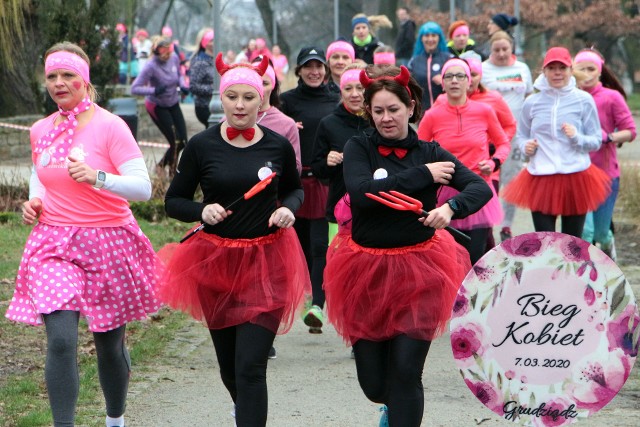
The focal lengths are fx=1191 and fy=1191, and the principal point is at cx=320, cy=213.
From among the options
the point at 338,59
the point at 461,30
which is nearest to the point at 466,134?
the point at 338,59

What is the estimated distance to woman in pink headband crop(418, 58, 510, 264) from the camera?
811cm

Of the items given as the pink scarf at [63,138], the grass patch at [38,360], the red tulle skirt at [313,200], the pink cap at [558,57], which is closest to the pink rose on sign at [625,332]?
the pink scarf at [63,138]

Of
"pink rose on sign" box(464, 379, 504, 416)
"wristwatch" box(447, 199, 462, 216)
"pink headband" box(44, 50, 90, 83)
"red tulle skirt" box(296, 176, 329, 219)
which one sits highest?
"pink headband" box(44, 50, 90, 83)

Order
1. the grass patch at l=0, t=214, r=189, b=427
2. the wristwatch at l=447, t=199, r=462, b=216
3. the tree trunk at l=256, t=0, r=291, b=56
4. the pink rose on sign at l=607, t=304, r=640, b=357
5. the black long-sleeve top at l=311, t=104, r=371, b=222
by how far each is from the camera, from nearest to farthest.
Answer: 1. the pink rose on sign at l=607, t=304, r=640, b=357
2. the wristwatch at l=447, t=199, r=462, b=216
3. the grass patch at l=0, t=214, r=189, b=427
4. the black long-sleeve top at l=311, t=104, r=371, b=222
5. the tree trunk at l=256, t=0, r=291, b=56

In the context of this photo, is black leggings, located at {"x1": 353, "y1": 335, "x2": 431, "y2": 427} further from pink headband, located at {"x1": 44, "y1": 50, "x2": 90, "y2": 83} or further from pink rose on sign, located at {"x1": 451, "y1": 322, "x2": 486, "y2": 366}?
pink headband, located at {"x1": 44, "y1": 50, "x2": 90, "y2": 83}

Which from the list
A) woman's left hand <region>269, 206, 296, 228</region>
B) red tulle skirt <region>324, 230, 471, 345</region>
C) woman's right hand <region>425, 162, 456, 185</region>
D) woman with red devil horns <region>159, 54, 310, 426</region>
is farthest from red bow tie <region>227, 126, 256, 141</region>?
woman's right hand <region>425, 162, 456, 185</region>

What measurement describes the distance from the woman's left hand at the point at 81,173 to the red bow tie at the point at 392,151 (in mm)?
1252

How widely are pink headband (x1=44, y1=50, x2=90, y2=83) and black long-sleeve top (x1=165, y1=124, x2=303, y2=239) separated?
2.01 feet

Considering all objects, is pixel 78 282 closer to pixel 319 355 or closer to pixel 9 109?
pixel 319 355

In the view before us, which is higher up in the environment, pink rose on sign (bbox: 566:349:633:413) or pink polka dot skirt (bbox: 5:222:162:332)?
pink polka dot skirt (bbox: 5:222:162:332)

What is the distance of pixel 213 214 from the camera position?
5219 mm

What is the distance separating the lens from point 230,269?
17.8 ft

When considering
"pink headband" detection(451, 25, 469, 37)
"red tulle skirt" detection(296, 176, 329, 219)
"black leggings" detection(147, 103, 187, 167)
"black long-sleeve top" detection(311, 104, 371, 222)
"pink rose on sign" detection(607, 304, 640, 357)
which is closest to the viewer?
"pink rose on sign" detection(607, 304, 640, 357)

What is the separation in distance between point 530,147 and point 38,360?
403 cm
